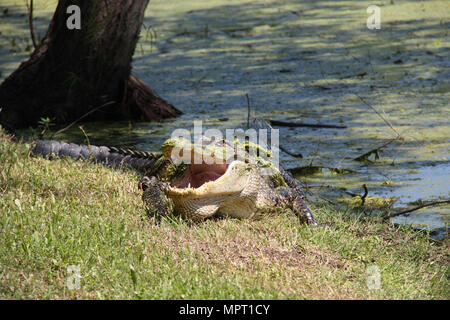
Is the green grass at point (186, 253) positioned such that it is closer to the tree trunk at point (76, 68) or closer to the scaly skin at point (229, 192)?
the scaly skin at point (229, 192)

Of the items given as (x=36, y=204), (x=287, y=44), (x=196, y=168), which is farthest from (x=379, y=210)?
(x=287, y=44)

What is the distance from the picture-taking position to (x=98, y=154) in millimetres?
5777

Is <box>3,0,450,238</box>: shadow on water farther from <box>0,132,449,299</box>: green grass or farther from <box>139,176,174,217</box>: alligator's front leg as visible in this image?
<box>139,176,174,217</box>: alligator's front leg

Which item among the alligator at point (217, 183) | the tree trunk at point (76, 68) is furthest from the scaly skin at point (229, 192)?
the tree trunk at point (76, 68)

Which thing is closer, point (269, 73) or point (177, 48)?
point (269, 73)

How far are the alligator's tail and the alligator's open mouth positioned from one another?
3.99 ft

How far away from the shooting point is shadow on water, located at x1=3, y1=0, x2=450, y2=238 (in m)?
5.71

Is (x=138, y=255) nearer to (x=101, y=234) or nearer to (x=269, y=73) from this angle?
(x=101, y=234)

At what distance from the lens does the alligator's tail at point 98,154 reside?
18.2 feet

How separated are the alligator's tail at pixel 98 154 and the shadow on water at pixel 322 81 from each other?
814mm

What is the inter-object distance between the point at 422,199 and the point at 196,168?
185 centimetres

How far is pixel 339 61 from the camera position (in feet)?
28.4

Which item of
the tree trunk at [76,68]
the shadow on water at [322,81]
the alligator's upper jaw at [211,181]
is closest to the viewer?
the alligator's upper jaw at [211,181]

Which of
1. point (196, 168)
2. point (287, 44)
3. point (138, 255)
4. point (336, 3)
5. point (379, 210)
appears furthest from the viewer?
point (336, 3)
